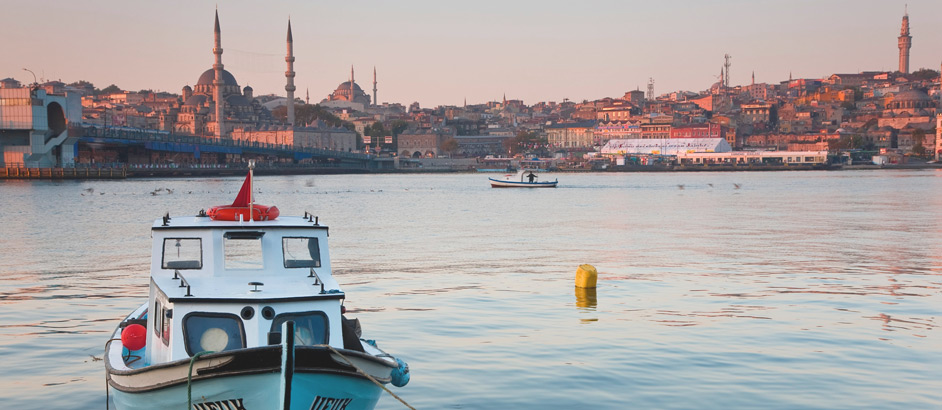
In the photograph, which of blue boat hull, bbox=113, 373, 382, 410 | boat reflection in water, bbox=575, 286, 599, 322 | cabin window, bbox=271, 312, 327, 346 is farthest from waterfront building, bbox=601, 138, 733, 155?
blue boat hull, bbox=113, 373, 382, 410

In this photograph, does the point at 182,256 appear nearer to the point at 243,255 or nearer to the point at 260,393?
the point at 260,393

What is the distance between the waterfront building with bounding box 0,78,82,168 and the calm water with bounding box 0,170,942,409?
57291 millimetres

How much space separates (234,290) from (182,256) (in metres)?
1.33

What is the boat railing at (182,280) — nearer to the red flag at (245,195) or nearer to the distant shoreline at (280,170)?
the red flag at (245,195)

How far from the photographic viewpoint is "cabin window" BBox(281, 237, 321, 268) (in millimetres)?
10773

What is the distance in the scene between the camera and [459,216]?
47688 mm

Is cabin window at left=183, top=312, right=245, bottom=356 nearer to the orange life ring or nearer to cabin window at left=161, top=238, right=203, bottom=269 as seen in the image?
cabin window at left=161, top=238, right=203, bottom=269

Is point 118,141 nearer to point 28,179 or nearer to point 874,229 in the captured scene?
point 28,179

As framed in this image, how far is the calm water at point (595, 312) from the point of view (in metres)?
12.3

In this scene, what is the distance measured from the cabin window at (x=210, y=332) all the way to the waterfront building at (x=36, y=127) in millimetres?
89220

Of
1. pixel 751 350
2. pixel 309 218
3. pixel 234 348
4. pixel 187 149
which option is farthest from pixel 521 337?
pixel 187 149

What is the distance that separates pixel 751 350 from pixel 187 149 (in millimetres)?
125207

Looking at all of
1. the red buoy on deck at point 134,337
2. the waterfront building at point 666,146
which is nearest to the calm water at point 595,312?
the red buoy on deck at point 134,337

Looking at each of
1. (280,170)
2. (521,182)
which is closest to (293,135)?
(280,170)
